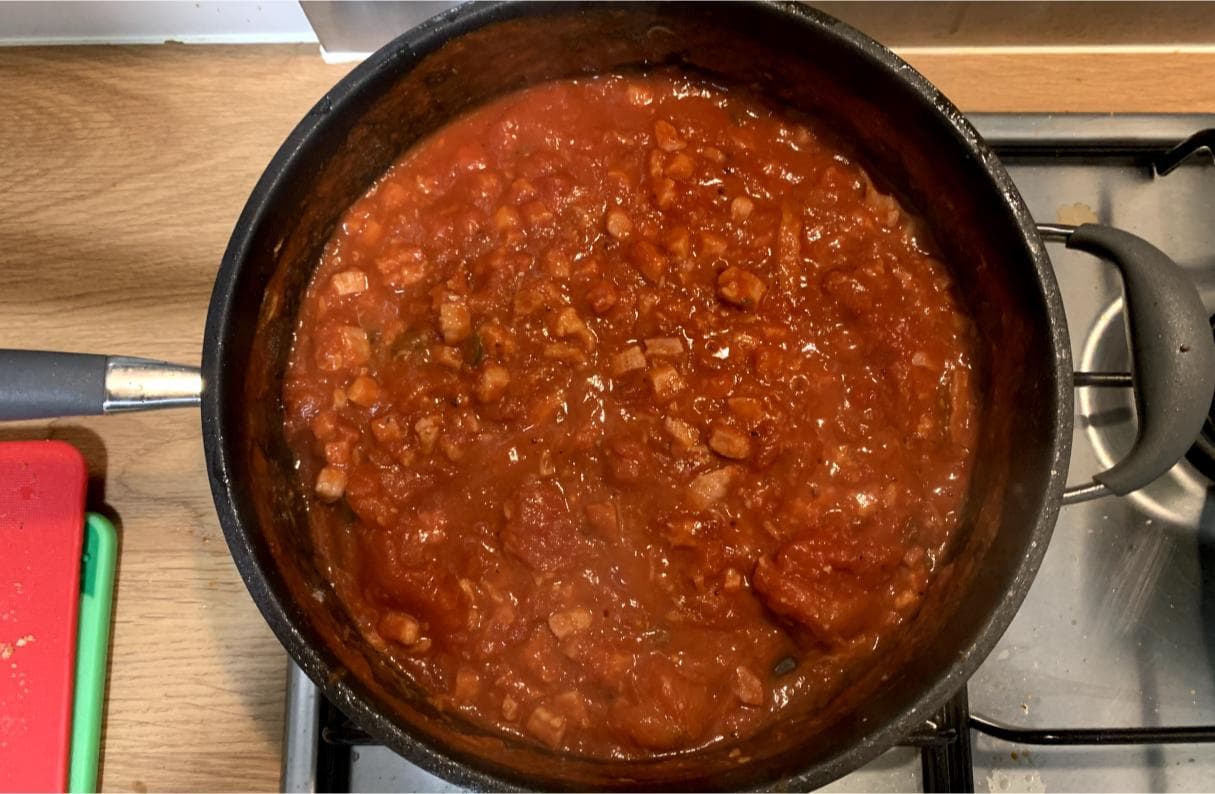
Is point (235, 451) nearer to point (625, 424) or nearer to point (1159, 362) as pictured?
point (625, 424)

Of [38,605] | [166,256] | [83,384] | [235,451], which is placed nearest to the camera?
[83,384]

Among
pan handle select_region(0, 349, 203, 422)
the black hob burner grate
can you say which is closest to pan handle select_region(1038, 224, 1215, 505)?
the black hob burner grate

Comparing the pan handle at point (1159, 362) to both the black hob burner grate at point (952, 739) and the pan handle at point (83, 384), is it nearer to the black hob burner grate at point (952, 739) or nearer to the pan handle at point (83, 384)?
the black hob burner grate at point (952, 739)

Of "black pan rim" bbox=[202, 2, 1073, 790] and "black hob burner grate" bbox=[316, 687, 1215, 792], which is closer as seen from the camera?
"black pan rim" bbox=[202, 2, 1073, 790]

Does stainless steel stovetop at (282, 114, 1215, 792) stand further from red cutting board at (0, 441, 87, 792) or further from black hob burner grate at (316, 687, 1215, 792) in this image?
red cutting board at (0, 441, 87, 792)

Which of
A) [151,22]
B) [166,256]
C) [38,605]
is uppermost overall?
[151,22]

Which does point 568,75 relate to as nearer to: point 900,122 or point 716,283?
point 716,283

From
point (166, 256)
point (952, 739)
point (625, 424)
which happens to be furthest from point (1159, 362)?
point (166, 256)
